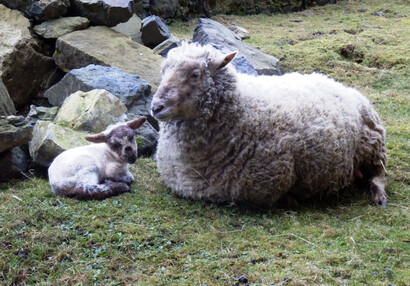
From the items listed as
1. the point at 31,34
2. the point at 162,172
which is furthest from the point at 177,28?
the point at 162,172

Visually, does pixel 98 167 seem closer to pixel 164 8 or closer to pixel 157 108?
pixel 157 108

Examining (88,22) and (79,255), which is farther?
(88,22)

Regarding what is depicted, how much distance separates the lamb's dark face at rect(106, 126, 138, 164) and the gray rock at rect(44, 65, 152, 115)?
1.60 meters

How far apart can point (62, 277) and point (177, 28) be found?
428 inches

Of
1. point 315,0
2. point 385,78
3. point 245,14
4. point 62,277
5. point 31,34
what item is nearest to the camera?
point 62,277

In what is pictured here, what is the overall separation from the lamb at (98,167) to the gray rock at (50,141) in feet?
1.66

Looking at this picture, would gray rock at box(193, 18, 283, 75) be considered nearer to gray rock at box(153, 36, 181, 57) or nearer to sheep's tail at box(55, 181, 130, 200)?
gray rock at box(153, 36, 181, 57)

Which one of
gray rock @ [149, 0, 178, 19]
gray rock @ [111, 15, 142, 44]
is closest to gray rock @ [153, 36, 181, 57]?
gray rock @ [111, 15, 142, 44]

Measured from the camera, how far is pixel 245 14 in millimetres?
17250

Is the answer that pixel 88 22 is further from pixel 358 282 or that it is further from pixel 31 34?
pixel 358 282

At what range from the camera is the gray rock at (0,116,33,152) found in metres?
6.25

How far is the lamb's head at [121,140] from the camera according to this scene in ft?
20.0

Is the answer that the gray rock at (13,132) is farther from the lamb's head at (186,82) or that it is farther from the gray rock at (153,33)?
the gray rock at (153,33)

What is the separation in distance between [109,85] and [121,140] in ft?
6.35
